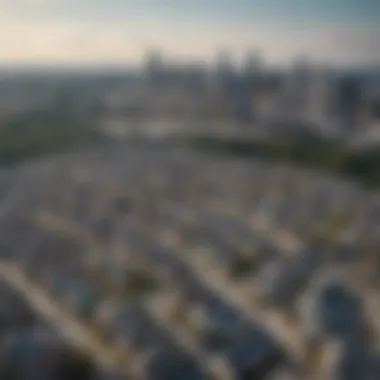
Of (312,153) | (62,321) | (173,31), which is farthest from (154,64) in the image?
(62,321)

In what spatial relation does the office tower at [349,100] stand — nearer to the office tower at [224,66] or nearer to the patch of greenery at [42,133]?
the office tower at [224,66]

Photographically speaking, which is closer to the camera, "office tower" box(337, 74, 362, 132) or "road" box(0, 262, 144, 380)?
"road" box(0, 262, 144, 380)

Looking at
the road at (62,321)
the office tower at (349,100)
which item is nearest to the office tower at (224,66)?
the office tower at (349,100)

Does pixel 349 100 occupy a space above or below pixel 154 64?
below

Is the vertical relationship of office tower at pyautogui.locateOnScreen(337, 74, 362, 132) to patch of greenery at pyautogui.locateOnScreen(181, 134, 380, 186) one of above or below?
above

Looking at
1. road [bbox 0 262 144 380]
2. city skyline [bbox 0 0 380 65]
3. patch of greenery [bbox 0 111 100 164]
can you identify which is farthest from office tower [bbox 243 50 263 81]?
road [bbox 0 262 144 380]

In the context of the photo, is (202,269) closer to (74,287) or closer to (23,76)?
(74,287)

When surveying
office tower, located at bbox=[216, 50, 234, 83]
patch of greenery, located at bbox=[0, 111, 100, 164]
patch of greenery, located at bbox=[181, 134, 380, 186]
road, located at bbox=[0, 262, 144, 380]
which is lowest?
road, located at bbox=[0, 262, 144, 380]

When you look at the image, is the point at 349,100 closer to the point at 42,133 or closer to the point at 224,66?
the point at 224,66

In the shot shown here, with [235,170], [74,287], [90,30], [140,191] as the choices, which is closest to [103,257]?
[74,287]

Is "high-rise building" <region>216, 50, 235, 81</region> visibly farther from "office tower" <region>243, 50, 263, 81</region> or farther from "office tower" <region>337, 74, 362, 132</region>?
"office tower" <region>337, 74, 362, 132</region>
